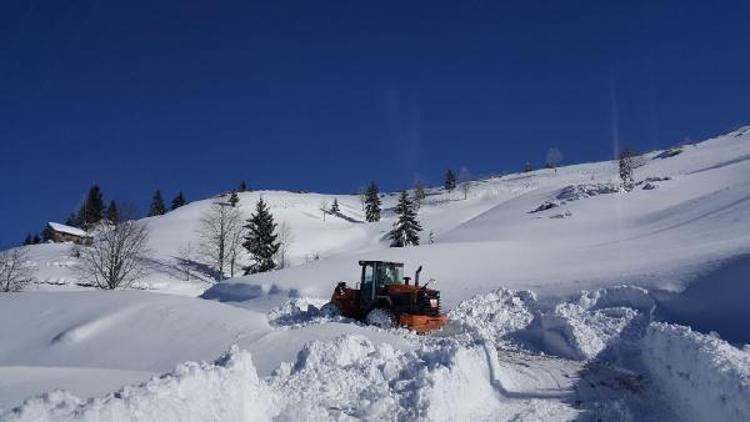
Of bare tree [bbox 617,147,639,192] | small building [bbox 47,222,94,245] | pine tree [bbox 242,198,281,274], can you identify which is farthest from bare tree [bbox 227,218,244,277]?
bare tree [bbox 617,147,639,192]

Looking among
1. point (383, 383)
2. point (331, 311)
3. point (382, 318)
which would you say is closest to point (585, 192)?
point (331, 311)

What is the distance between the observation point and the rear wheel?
1839 centimetres

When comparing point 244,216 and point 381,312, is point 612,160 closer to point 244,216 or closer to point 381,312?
point 244,216

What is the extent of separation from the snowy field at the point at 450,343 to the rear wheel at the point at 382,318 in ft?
1.97

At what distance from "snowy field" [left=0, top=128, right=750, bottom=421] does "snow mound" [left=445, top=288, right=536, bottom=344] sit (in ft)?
0.23

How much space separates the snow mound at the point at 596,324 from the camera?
16344 millimetres

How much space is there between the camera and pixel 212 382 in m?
7.27

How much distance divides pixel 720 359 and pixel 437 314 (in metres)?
9.51

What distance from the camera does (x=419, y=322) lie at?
17781 millimetres

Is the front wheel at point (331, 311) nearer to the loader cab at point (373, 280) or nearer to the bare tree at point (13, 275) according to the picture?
the loader cab at point (373, 280)

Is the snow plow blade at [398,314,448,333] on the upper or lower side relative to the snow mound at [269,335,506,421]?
upper

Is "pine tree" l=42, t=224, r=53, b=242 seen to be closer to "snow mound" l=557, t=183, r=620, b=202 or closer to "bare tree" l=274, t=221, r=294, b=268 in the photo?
"bare tree" l=274, t=221, r=294, b=268

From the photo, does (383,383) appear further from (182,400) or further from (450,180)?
(450,180)

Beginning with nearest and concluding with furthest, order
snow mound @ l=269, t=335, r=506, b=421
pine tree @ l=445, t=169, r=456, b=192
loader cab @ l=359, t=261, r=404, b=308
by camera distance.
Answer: snow mound @ l=269, t=335, r=506, b=421
loader cab @ l=359, t=261, r=404, b=308
pine tree @ l=445, t=169, r=456, b=192
